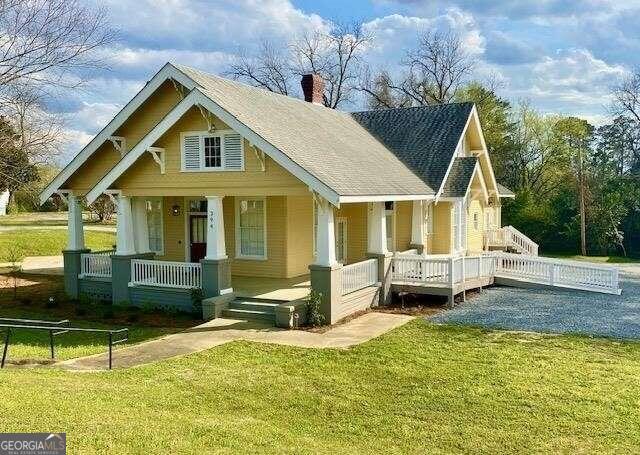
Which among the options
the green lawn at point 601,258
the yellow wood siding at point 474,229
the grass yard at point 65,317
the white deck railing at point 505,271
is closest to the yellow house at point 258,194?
the yellow wood siding at point 474,229

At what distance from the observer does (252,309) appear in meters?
14.2

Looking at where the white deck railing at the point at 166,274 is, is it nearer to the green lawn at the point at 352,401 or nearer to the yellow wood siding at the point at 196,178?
the yellow wood siding at the point at 196,178

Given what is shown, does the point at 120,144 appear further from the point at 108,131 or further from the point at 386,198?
the point at 386,198

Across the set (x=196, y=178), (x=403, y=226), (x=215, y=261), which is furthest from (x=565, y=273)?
(x=196, y=178)

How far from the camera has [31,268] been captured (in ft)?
82.6

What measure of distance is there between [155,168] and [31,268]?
42.7 ft

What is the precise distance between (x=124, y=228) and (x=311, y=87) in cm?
1117

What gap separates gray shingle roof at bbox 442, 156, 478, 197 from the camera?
20.0m

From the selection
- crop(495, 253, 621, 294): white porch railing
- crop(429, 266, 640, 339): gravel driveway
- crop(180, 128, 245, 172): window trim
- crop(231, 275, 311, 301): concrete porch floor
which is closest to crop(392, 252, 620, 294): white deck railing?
crop(495, 253, 621, 294): white porch railing

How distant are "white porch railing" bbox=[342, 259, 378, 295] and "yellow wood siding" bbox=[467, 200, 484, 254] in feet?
28.2

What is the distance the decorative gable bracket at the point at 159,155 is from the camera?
15.3 m

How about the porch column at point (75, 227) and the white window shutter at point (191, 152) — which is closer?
the white window shutter at point (191, 152)

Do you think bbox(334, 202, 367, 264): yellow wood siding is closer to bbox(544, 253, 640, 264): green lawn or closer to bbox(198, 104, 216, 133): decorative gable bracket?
bbox(198, 104, 216, 133): decorative gable bracket

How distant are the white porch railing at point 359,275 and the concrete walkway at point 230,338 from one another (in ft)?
2.82
